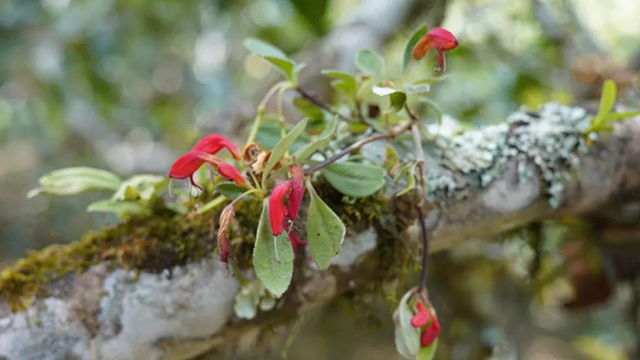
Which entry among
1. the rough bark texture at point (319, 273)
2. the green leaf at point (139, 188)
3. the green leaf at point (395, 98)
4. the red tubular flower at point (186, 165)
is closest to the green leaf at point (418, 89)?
the green leaf at point (395, 98)

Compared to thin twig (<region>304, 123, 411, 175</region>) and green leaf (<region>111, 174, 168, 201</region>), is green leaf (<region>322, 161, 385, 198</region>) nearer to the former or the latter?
thin twig (<region>304, 123, 411, 175</region>)

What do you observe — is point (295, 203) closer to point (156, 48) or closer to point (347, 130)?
point (347, 130)

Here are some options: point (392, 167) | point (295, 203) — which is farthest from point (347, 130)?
point (295, 203)

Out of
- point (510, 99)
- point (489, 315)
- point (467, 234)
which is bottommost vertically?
point (489, 315)

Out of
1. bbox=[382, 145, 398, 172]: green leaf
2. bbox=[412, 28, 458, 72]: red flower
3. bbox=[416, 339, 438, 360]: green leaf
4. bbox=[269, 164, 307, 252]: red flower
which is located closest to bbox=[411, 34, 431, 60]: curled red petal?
bbox=[412, 28, 458, 72]: red flower

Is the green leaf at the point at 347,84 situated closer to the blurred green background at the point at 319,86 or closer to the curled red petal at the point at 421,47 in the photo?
the curled red petal at the point at 421,47

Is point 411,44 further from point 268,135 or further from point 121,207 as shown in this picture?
point 121,207
